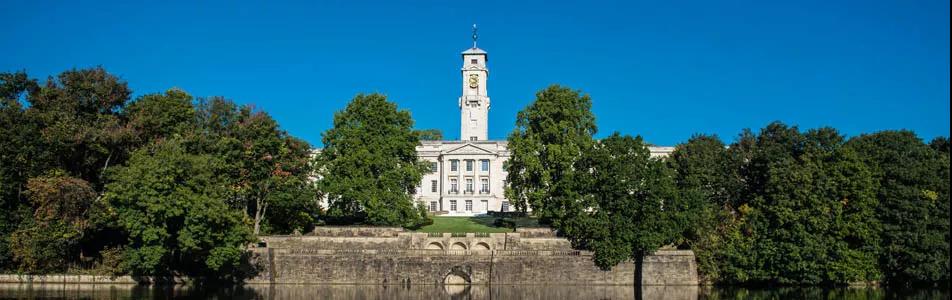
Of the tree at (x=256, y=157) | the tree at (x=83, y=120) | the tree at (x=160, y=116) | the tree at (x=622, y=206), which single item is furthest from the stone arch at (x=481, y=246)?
the tree at (x=83, y=120)

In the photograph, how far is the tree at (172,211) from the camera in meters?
40.9

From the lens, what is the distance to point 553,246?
156 feet

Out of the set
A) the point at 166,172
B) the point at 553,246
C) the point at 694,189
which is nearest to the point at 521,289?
the point at 553,246

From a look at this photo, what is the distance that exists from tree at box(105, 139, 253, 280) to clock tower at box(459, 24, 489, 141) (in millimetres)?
50216

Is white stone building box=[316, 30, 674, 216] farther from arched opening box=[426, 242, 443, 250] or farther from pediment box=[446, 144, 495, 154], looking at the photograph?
arched opening box=[426, 242, 443, 250]

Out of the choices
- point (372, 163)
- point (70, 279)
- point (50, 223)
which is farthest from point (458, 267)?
point (50, 223)

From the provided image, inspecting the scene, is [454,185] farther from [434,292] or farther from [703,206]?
[434,292]

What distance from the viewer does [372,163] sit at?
52000 millimetres

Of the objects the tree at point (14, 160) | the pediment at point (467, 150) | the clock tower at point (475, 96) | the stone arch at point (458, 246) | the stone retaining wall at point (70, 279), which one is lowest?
the stone retaining wall at point (70, 279)

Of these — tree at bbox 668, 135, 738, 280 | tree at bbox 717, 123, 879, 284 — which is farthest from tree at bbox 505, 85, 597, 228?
tree at bbox 717, 123, 879, 284

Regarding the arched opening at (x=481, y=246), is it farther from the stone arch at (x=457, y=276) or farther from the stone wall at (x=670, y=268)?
the stone wall at (x=670, y=268)

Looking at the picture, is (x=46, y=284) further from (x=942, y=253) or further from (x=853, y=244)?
(x=942, y=253)

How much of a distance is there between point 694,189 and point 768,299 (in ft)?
35.1

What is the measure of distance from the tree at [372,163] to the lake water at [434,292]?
774 centimetres
